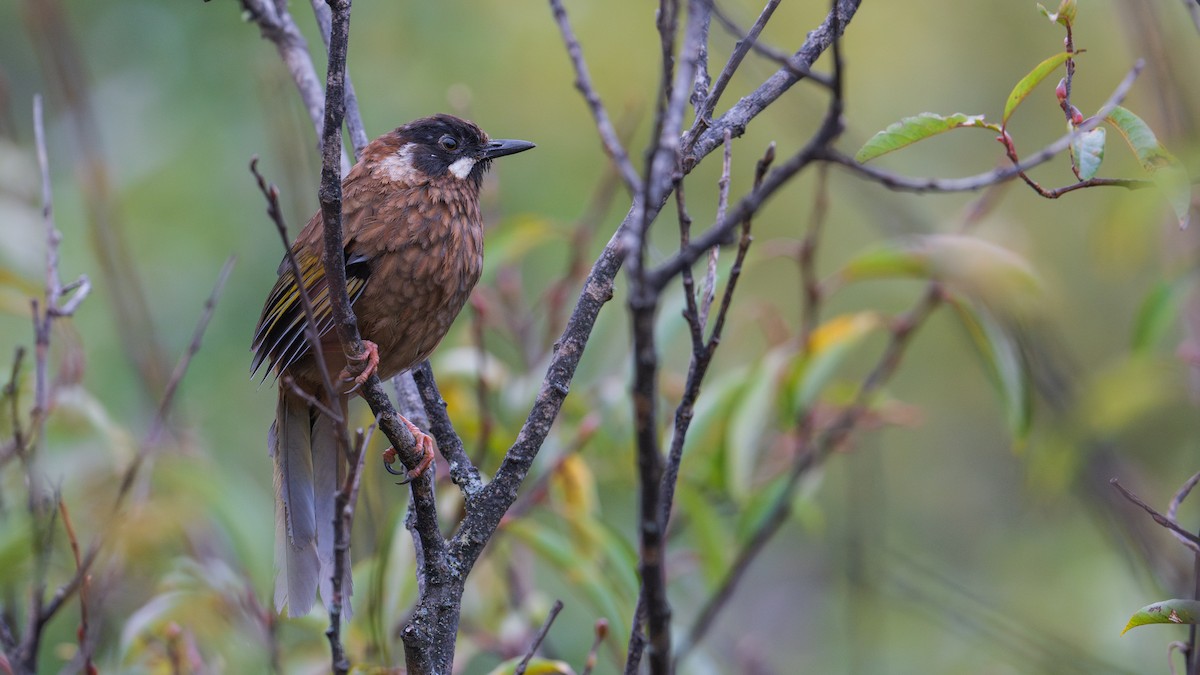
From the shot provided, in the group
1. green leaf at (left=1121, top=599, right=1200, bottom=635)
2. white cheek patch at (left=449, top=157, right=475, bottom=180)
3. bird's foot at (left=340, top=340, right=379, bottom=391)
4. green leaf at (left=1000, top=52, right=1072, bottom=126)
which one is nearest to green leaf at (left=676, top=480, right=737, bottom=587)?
white cheek patch at (left=449, top=157, right=475, bottom=180)

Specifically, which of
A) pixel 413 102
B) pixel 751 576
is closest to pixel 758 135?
pixel 413 102

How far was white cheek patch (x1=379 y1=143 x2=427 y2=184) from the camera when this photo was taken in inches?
149

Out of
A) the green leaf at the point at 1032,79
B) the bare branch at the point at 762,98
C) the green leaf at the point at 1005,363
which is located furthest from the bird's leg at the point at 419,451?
the green leaf at the point at 1005,363

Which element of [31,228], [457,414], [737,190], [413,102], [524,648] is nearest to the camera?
[524,648]

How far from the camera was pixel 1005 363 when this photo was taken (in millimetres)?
3742

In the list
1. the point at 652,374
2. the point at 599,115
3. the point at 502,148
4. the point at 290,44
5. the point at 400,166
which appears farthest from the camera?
the point at 502,148

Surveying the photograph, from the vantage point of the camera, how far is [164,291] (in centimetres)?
741

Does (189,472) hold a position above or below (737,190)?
below

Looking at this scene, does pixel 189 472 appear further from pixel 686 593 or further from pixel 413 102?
pixel 413 102

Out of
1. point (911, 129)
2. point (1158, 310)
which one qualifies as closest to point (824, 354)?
point (1158, 310)

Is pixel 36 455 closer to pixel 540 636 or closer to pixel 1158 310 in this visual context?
pixel 540 636

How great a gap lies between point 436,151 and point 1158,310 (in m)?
2.39

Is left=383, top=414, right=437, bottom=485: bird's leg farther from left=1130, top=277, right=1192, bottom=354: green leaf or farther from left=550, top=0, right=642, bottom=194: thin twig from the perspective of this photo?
left=1130, top=277, right=1192, bottom=354: green leaf

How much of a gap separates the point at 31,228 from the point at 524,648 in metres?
2.82
